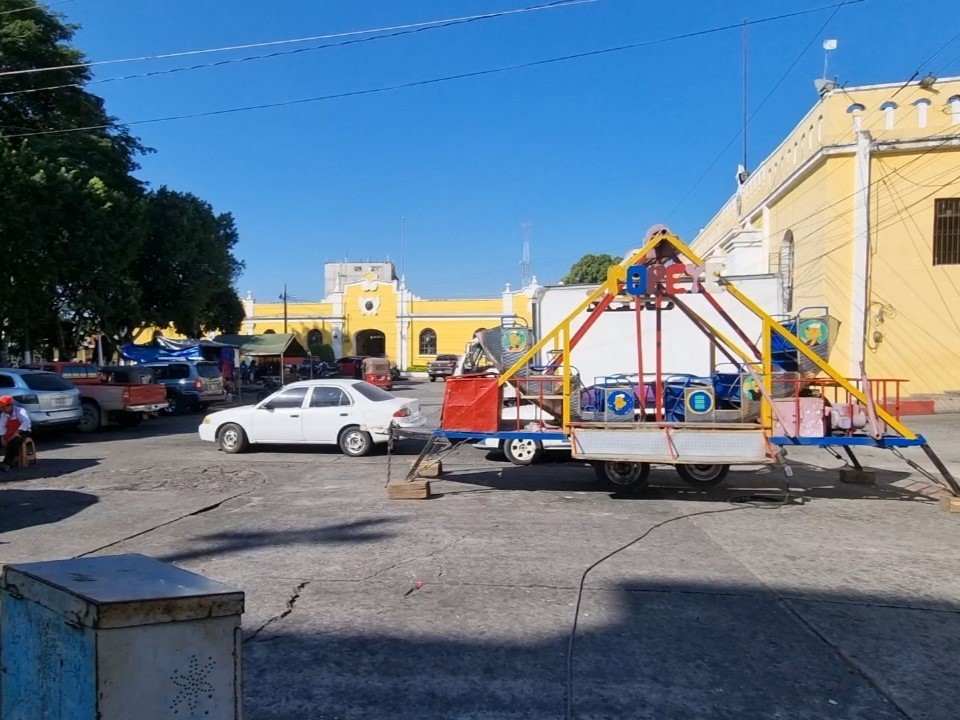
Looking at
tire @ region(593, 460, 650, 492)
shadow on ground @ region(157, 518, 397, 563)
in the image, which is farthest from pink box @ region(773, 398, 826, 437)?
shadow on ground @ region(157, 518, 397, 563)

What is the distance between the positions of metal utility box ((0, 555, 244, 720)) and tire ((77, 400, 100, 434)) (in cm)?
1811

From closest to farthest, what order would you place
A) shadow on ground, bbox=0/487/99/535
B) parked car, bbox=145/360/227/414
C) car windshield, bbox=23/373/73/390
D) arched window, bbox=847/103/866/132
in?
1. shadow on ground, bbox=0/487/99/535
2. car windshield, bbox=23/373/73/390
3. arched window, bbox=847/103/866/132
4. parked car, bbox=145/360/227/414

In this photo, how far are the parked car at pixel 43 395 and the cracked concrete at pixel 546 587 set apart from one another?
5.40 m

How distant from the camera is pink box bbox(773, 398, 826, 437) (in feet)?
30.6

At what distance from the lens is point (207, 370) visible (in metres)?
26.5

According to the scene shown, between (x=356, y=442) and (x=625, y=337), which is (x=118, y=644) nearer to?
(x=625, y=337)

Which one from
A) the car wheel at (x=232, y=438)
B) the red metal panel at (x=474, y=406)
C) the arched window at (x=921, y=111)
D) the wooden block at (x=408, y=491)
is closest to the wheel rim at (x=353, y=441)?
the car wheel at (x=232, y=438)

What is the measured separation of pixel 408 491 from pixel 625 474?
9.31 ft

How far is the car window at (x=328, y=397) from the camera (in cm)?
1455

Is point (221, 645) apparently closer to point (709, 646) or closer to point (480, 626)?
point (480, 626)

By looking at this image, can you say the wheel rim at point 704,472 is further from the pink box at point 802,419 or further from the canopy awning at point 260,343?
the canopy awning at point 260,343

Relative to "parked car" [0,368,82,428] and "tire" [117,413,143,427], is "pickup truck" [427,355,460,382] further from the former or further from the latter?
"parked car" [0,368,82,428]

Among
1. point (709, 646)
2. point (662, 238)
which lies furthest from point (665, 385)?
point (709, 646)

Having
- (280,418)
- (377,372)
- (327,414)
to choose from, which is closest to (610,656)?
(327,414)
